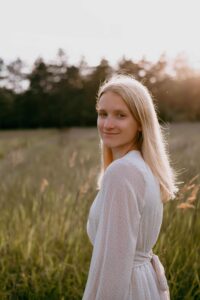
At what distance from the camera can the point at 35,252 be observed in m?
3.55

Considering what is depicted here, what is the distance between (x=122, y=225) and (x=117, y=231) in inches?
1.1

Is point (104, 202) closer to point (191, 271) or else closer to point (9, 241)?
point (191, 271)

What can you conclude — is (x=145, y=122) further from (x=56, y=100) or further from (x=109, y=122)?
(x=56, y=100)

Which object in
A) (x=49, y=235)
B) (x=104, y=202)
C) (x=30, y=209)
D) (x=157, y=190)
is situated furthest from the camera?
(x=30, y=209)

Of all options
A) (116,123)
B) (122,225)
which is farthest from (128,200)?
(116,123)

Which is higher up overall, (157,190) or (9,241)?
(157,190)

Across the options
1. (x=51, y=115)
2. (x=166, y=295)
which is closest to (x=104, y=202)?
(x=166, y=295)

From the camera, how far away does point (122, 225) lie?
5.66 ft

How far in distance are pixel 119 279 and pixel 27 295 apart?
5.41 ft

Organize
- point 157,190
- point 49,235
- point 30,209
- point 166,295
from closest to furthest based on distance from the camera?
1. point 157,190
2. point 166,295
3. point 49,235
4. point 30,209

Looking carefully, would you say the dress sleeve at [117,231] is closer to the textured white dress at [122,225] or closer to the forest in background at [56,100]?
the textured white dress at [122,225]

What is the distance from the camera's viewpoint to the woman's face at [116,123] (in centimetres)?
190

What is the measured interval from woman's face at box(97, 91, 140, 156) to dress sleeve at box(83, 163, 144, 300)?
209mm

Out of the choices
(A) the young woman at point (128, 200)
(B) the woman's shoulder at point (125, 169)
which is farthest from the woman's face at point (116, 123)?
(B) the woman's shoulder at point (125, 169)
